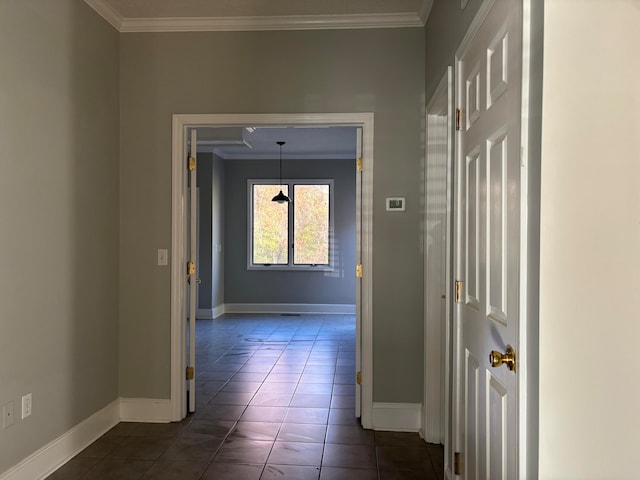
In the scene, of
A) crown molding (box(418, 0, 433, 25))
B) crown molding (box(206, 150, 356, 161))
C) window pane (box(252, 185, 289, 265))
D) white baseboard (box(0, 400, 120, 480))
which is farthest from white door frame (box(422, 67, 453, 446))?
window pane (box(252, 185, 289, 265))

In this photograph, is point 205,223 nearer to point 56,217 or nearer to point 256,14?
point 256,14

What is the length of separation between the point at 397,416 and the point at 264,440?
90 centimetres

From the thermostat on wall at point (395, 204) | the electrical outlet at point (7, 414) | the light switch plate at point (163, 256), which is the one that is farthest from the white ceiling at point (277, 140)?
the electrical outlet at point (7, 414)

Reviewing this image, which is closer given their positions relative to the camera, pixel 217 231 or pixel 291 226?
pixel 217 231

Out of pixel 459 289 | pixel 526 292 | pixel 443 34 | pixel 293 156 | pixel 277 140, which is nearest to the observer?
pixel 526 292

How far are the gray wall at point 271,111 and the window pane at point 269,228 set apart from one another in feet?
16.6

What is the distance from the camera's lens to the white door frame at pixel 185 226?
10.6 ft

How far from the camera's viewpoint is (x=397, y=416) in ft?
10.5

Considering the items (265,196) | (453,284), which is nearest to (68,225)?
(453,284)

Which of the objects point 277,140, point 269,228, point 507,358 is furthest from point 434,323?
point 269,228

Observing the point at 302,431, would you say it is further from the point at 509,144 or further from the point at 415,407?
the point at 509,144

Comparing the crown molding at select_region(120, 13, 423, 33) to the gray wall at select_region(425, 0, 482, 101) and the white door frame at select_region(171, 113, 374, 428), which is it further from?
the white door frame at select_region(171, 113, 374, 428)

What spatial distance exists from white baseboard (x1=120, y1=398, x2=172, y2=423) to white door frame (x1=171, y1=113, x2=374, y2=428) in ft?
0.18

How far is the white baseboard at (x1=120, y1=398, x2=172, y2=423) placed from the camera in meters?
3.32
